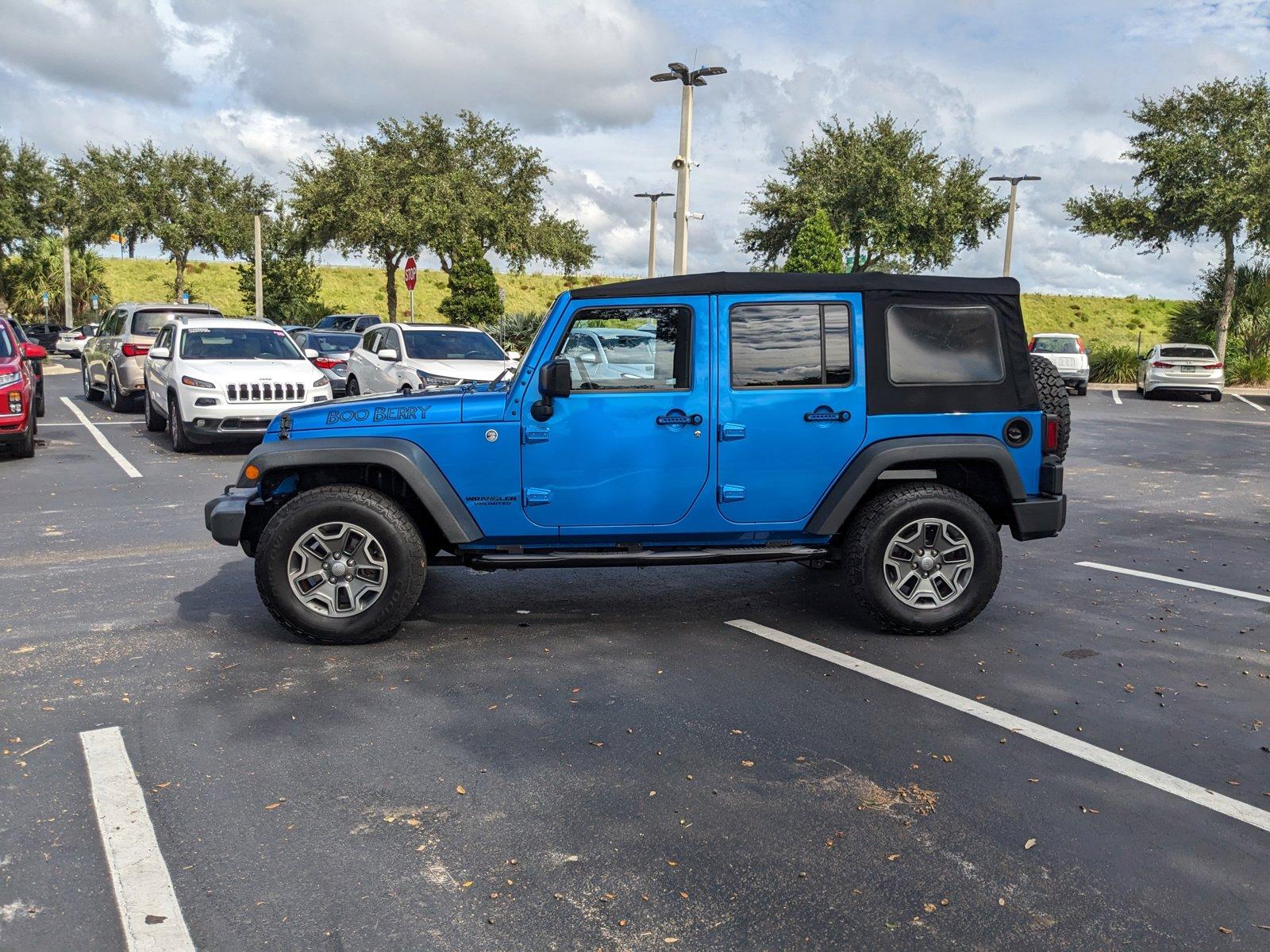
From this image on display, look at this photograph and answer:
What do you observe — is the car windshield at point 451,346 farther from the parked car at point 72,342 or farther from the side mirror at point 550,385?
the parked car at point 72,342

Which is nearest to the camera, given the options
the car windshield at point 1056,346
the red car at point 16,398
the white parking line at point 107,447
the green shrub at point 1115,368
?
the white parking line at point 107,447

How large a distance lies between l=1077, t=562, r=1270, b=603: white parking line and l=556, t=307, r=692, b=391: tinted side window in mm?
3804

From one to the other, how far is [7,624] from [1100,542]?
24.9 feet

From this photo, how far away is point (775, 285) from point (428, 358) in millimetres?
10041

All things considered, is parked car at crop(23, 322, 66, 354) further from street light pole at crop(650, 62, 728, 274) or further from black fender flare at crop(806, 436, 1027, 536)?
black fender flare at crop(806, 436, 1027, 536)

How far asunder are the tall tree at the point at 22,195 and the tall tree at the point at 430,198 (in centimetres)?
1392

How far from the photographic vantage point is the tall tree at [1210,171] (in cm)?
3244

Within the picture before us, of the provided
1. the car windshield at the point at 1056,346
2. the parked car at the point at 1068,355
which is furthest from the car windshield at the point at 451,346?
the car windshield at the point at 1056,346

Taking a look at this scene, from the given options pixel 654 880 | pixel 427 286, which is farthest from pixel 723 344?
pixel 427 286

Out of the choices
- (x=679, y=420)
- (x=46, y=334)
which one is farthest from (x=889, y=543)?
(x=46, y=334)

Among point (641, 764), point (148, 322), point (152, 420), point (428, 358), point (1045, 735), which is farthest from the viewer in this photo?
point (148, 322)

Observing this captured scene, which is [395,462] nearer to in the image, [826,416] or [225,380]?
[826,416]

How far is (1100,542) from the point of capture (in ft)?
27.8

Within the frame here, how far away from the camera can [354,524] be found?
5461 mm
